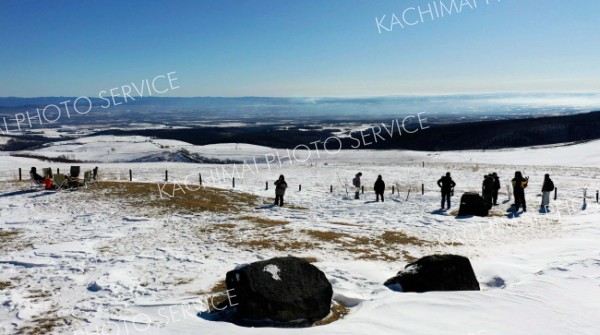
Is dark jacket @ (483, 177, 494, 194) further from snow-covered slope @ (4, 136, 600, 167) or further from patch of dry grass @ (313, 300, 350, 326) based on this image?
snow-covered slope @ (4, 136, 600, 167)

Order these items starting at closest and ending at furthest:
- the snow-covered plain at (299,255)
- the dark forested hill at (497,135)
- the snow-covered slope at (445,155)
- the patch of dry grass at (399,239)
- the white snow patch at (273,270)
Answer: the snow-covered plain at (299,255)
the white snow patch at (273,270)
the patch of dry grass at (399,239)
the snow-covered slope at (445,155)
the dark forested hill at (497,135)

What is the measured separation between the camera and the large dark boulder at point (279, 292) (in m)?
8.12

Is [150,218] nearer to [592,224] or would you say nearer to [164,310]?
[164,310]

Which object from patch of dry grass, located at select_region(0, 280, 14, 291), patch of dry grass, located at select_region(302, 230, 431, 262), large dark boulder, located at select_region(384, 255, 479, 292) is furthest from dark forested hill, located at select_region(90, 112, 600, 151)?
patch of dry grass, located at select_region(0, 280, 14, 291)

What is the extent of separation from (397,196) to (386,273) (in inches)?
600

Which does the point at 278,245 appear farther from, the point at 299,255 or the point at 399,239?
the point at 399,239

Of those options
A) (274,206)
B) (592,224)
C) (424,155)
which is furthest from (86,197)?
(424,155)

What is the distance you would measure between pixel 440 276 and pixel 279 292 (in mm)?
3840

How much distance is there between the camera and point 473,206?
19.6m

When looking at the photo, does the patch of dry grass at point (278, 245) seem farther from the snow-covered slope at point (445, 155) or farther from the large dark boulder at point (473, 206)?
the snow-covered slope at point (445, 155)

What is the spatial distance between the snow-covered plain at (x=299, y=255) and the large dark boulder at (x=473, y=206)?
61 cm

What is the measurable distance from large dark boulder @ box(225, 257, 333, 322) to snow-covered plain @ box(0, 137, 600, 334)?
2.17ft

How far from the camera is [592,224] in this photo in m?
17.6

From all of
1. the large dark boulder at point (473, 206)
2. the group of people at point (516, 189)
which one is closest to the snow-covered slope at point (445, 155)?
the group of people at point (516, 189)
